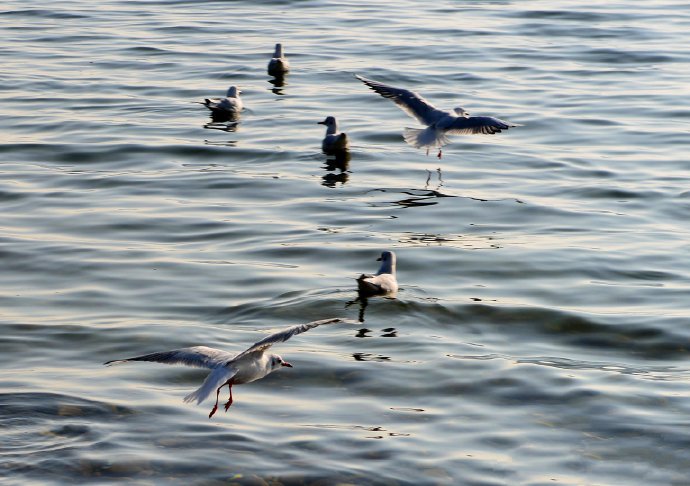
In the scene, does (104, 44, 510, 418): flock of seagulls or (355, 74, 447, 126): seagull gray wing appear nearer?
(104, 44, 510, 418): flock of seagulls

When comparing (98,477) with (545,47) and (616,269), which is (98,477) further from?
(545,47)

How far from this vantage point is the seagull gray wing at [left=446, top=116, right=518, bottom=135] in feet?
57.0

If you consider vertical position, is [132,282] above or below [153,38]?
below

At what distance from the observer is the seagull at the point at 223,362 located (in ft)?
28.0

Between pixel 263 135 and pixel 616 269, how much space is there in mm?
8275

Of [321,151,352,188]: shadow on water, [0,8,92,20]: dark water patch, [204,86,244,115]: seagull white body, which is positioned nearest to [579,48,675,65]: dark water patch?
[204,86,244,115]: seagull white body

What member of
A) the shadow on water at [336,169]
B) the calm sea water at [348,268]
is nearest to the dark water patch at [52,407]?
the calm sea water at [348,268]

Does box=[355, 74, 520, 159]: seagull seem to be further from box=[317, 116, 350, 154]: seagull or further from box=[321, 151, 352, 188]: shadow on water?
box=[321, 151, 352, 188]: shadow on water

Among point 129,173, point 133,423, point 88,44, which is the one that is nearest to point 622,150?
point 129,173

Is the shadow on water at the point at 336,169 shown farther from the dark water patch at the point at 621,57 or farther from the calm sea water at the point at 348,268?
the dark water patch at the point at 621,57

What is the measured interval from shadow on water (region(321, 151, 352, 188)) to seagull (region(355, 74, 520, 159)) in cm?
104

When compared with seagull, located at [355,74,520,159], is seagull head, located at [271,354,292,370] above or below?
below

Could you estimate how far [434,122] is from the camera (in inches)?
731

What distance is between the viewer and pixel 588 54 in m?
28.3
